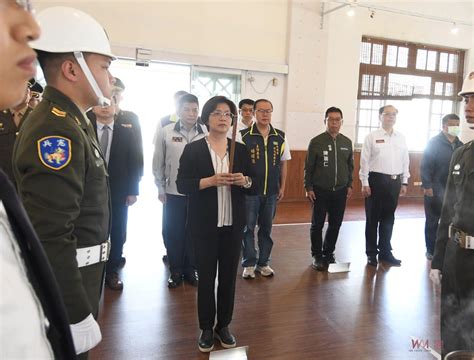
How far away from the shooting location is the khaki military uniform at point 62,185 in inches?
40.2

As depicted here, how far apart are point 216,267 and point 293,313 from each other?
0.89 meters

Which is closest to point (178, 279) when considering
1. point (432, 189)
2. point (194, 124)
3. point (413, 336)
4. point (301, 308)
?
point (301, 308)

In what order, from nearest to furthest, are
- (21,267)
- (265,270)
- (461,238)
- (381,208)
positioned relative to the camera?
(21,267), (461,238), (265,270), (381,208)

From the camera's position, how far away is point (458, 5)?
889 cm

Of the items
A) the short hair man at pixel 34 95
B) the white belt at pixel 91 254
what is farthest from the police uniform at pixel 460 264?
the short hair man at pixel 34 95

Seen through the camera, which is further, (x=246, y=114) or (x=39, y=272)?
(x=246, y=114)

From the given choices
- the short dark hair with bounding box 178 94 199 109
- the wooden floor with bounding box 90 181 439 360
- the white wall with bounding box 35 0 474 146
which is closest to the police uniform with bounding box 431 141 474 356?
the wooden floor with bounding box 90 181 439 360

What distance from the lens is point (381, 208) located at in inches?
161

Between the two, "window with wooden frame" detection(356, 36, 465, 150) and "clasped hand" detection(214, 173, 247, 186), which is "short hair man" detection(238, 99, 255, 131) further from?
"window with wooden frame" detection(356, 36, 465, 150)

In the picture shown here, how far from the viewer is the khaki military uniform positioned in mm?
1021

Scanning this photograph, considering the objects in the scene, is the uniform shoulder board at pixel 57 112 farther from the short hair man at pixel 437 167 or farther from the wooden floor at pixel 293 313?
the short hair man at pixel 437 167

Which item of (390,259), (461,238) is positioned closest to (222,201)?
(461,238)

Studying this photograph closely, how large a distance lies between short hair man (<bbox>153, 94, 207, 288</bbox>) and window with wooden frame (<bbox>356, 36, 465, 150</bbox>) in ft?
19.7

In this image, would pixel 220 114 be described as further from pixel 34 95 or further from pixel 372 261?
pixel 372 261
